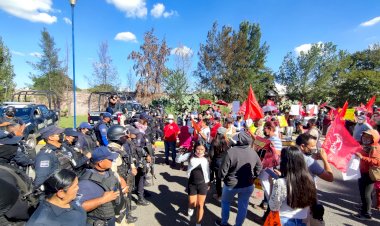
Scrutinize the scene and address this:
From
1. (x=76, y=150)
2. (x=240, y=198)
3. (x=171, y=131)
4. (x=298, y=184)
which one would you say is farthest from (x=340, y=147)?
(x=171, y=131)

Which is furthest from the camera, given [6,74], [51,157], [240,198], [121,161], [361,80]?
[361,80]

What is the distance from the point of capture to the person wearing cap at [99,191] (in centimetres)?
247

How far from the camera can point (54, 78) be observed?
36.1 m

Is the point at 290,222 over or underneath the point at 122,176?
underneath

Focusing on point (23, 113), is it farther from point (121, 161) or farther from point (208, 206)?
point (208, 206)

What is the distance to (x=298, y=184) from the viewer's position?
263 cm

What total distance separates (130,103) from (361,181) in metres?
14.0

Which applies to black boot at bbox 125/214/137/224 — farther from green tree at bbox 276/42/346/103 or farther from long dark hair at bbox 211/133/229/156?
green tree at bbox 276/42/346/103

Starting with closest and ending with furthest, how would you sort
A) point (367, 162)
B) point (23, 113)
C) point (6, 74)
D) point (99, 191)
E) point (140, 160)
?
point (99, 191) < point (367, 162) < point (140, 160) < point (23, 113) < point (6, 74)

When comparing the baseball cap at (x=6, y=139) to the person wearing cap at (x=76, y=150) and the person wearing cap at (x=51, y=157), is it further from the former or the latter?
the person wearing cap at (x=76, y=150)

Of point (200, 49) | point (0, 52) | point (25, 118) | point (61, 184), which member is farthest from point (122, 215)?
point (200, 49)

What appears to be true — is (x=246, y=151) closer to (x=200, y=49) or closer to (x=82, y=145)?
(x=82, y=145)

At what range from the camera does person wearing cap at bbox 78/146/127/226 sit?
2.47 m

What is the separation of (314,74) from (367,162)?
43.8 metres
